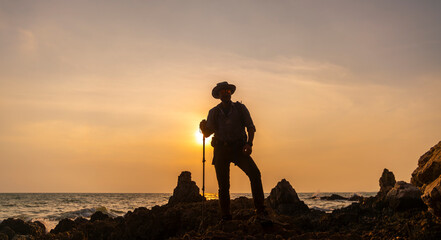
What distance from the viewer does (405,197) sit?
702 cm

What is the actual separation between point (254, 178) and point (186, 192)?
7232 mm

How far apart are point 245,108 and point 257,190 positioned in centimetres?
169

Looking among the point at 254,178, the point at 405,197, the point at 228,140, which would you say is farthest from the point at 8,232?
the point at 405,197

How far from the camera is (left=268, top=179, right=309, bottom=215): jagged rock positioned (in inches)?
560

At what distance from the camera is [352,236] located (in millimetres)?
5355

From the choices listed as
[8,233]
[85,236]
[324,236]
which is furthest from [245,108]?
[8,233]

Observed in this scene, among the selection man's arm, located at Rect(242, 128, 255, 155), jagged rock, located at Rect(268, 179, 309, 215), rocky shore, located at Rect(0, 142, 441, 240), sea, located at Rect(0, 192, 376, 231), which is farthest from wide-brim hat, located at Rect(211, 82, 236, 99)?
sea, located at Rect(0, 192, 376, 231)

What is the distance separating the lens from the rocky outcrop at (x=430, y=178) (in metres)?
5.23

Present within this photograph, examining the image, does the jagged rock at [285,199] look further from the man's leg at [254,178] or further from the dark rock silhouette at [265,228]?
the man's leg at [254,178]

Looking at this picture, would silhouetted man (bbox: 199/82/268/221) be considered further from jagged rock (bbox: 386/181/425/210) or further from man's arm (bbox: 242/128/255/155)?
jagged rock (bbox: 386/181/425/210)

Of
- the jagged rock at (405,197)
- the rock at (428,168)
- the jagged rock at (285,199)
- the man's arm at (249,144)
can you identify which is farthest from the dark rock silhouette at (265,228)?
the jagged rock at (285,199)

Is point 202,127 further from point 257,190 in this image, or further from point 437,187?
point 437,187

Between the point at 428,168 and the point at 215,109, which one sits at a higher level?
the point at 215,109

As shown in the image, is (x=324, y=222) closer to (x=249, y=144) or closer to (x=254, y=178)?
(x=254, y=178)
